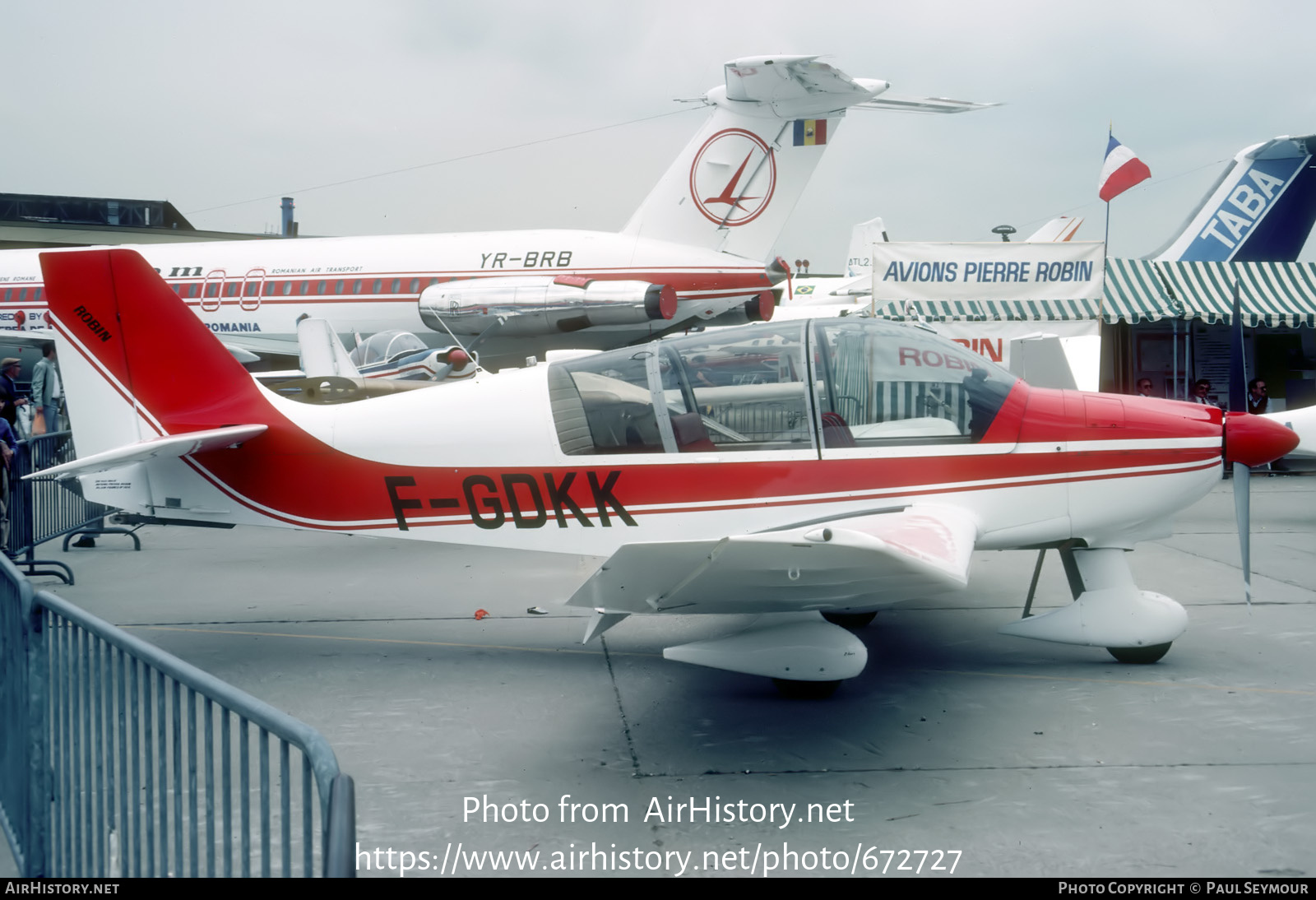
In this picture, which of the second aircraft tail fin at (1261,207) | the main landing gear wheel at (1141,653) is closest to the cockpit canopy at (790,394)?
the main landing gear wheel at (1141,653)

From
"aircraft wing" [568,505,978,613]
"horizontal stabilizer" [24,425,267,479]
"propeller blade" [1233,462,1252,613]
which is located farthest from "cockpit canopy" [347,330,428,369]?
"propeller blade" [1233,462,1252,613]

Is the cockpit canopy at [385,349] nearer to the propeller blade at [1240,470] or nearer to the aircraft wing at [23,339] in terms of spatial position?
the aircraft wing at [23,339]

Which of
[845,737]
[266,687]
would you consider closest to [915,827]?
[845,737]

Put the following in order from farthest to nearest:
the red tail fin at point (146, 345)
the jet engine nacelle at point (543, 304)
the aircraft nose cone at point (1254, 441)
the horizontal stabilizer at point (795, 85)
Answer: the jet engine nacelle at point (543, 304) → the horizontal stabilizer at point (795, 85) → the red tail fin at point (146, 345) → the aircraft nose cone at point (1254, 441)

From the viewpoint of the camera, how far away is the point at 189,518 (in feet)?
20.1

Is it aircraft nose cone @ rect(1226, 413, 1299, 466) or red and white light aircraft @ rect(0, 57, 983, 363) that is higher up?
red and white light aircraft @ rect(0, 57, 983, 363)

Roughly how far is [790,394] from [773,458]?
36 cm

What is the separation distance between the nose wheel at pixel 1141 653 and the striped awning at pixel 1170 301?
31.5ft

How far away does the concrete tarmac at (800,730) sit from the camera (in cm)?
351

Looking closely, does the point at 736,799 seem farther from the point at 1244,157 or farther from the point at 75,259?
the point at 1244,157

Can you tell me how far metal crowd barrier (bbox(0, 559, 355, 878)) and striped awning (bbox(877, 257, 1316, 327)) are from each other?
12.9m

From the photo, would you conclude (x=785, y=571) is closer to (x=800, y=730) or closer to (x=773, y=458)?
(x=800, y=730)

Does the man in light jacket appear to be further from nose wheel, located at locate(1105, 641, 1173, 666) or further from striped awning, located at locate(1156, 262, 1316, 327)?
striped awning, located at locate(1156, 262, 1316, 327)

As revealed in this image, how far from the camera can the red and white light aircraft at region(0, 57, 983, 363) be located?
58.5 feet
